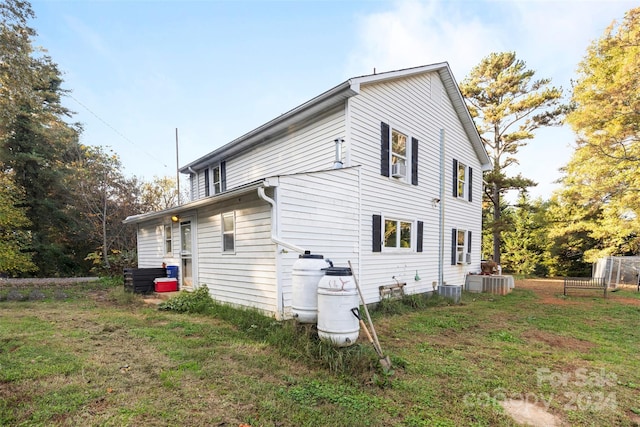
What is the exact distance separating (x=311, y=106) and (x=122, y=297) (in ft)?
25.2

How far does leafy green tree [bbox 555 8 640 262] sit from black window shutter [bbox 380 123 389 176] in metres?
11.0

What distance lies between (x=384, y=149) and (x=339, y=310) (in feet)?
18.0

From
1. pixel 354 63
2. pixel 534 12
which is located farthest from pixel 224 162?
pixel 534 12

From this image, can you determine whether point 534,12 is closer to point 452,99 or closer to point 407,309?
point 452,99

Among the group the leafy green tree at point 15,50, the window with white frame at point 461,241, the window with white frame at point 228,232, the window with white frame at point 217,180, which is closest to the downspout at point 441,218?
the window with white frame at point 461,241

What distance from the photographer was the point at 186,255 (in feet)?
29.4

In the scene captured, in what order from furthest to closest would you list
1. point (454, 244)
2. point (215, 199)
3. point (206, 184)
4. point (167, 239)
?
1. point (206, 184)
2. point (454, 244)
3. point (167, 239)
4. point (215, 199)

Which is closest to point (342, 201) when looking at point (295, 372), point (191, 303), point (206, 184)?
point (295, 372)

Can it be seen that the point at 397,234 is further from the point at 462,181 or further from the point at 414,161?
the point at 462,181

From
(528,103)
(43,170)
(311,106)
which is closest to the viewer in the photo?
(311,106)

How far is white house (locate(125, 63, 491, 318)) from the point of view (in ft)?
20.1

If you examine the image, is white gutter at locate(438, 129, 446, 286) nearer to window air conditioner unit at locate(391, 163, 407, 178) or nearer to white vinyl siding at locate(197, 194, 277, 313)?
window air conditioner unit at locate(391, 163, 407, 178)

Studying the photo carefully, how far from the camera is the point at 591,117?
12812 mm

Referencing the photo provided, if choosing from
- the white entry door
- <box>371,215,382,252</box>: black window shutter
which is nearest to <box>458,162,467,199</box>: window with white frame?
<box>371,215,382,252</box>: black window shutter
